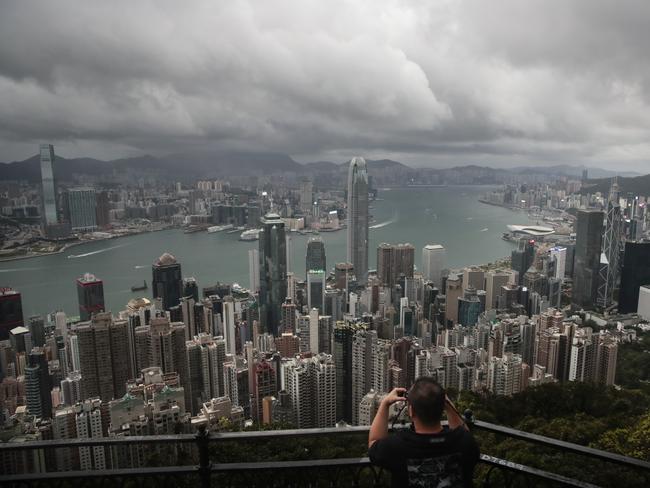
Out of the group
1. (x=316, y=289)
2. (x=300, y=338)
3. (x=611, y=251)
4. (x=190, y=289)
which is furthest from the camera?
(x=611, y=251)

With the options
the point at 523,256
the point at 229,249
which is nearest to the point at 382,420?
the point at 229,249

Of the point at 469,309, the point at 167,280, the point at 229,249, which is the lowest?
the point at 469,309

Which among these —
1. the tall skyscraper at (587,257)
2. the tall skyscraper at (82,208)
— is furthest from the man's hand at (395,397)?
the tall skyscraper at (587,257)

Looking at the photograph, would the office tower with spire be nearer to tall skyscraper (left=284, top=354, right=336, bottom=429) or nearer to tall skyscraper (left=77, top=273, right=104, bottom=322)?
tall skyscraper (left=284, top=354, right=336, bottom=429)

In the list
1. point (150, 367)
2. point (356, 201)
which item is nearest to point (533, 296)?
point (356, 201)

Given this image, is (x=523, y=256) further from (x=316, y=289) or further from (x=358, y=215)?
(x=316, y=289)

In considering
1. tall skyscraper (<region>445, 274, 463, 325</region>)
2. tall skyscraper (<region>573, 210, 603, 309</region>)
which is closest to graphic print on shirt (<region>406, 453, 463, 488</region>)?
tall skyscraper (<region>445, 274, 463, 325</region>)

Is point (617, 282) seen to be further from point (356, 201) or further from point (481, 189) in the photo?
point (356, 201)
